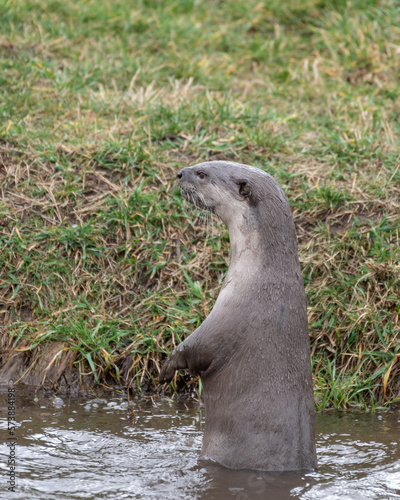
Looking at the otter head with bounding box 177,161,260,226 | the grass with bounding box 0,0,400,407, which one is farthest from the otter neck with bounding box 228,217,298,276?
the grass with bounding box 0,0,400,407

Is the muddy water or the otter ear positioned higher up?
the otter ear

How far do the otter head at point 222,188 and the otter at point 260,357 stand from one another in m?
0.08

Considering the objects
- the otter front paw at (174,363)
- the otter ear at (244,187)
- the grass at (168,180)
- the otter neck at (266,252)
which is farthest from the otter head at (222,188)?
the grass at (168,180)

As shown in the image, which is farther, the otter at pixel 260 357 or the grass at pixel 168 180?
the grass at pixel 168 180

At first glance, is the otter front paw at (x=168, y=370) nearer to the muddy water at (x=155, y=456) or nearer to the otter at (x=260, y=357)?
the otter at (x=260, y=357)

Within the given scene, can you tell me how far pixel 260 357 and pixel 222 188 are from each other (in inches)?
35.9

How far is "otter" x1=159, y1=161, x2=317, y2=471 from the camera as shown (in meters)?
3.35

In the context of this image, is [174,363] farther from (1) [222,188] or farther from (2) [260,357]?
(1) [222,188]

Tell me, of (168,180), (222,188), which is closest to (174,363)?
(222,188)

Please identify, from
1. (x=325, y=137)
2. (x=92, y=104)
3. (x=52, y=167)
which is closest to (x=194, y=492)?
(x=52, y=167)

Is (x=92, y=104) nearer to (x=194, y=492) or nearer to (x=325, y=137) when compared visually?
(x=325, y=137)

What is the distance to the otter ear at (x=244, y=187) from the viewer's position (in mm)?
3643

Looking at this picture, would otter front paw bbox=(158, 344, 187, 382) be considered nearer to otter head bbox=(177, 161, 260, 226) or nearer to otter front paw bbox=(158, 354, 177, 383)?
otter front paw bbox=(158, 354, 177, 383)

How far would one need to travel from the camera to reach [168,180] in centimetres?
564
